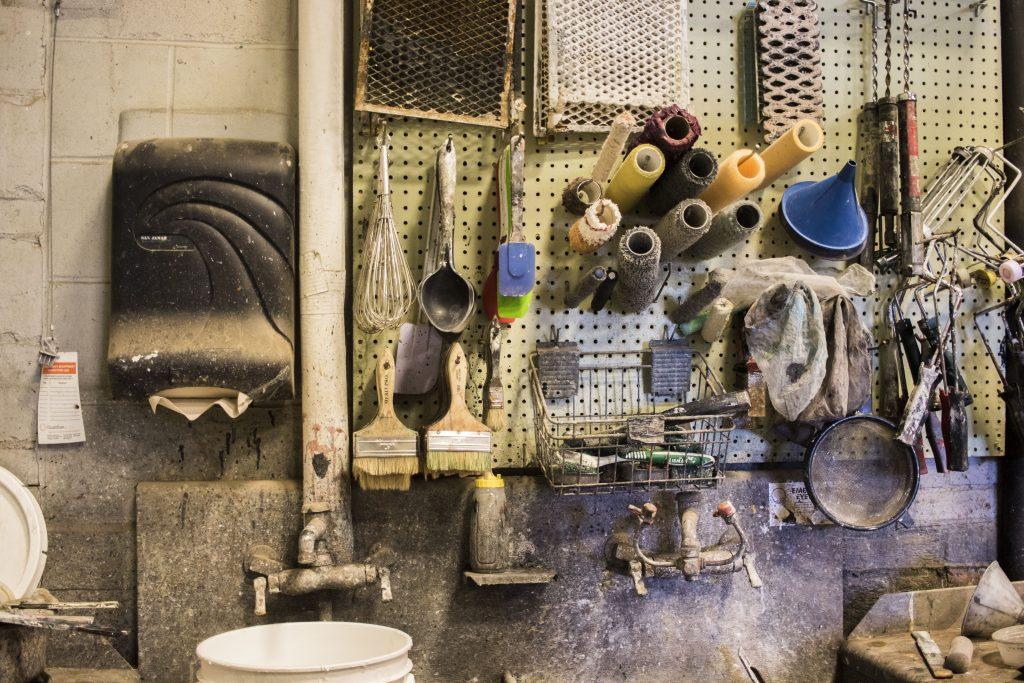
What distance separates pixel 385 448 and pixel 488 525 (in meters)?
0.32

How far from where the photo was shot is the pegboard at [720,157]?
7.29ft

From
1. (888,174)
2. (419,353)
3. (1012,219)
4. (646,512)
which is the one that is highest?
(888,174)

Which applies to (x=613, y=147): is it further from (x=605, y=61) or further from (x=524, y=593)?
(x=524, y=593)

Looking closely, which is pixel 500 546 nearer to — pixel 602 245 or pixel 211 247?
pixel 602 245

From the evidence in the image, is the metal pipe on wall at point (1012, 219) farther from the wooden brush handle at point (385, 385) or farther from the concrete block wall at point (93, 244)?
the concrete block wall at point (93, 244)

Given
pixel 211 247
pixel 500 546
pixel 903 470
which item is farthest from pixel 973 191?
pixel 211 247

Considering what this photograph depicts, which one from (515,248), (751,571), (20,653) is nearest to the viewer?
(20,653)

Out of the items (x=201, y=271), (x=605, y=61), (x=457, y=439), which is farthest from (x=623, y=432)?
Answer: (x=201, y=271)

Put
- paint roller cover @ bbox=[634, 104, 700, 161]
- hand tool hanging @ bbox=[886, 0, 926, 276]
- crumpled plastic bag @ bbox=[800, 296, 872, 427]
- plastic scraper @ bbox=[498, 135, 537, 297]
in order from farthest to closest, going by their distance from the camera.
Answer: hand tool hanging @ bbox=[886, 0, 926, 276], crumpled plastic bag @ bbox=[800, 296, 872, 427], paint roller cover @ bbox=[634, 104, 700, 161], plastic scraper @ bbox=[498, 135, 537, 297]

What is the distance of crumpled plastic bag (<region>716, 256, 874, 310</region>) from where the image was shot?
2260 millimetres

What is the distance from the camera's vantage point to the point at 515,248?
198 centimetres

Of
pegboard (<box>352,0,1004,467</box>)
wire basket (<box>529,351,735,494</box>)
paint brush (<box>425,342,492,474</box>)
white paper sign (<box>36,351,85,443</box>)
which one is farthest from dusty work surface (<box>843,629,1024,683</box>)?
white paper sign (<box>36,351,85,443</box>)

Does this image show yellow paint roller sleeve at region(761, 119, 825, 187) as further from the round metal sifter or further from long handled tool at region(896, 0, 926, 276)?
the round metal sifter

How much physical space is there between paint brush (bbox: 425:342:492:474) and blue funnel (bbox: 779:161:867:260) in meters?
1.03
